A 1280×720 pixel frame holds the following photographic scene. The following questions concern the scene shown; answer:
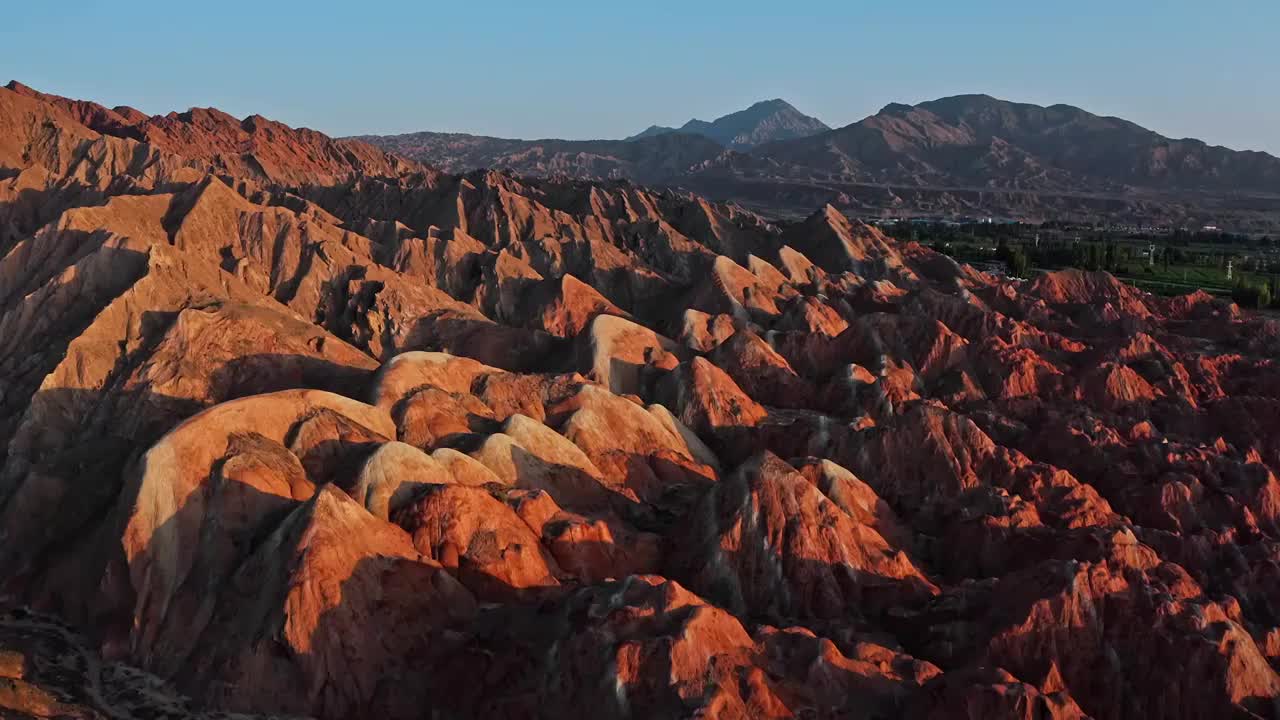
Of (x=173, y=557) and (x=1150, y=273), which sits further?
(x=1150, y=273)

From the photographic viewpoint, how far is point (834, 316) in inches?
2621

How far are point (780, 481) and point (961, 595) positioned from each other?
6227mm

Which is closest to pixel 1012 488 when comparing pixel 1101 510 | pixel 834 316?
pixel 1101 510

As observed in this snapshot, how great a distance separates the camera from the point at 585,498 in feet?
123

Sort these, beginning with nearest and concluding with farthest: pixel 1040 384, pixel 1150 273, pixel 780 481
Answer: pixel 780 481
pixel 1040 384
pixel 1150 273

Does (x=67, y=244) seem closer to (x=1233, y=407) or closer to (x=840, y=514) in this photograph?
(x=840, y=514)

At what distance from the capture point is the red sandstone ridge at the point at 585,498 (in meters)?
26.9

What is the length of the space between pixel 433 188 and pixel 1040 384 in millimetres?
64674

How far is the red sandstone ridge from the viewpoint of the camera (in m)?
26.9

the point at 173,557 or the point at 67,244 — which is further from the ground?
the point at 67,244

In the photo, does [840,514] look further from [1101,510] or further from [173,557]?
[173,557]

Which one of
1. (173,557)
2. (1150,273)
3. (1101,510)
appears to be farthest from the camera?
(1150,273)

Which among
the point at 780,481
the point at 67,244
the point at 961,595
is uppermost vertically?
the point at 67,244

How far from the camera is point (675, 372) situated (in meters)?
48.9
